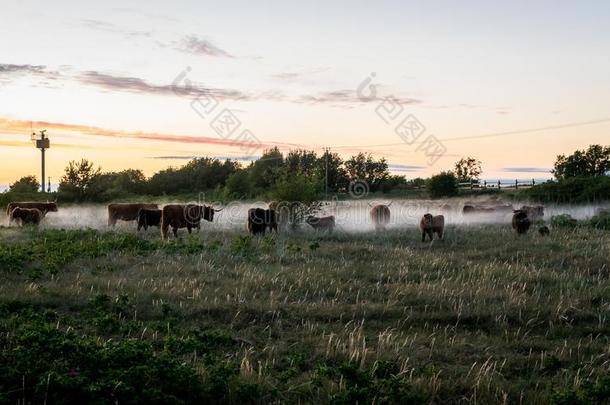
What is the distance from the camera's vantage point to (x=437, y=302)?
1016 cm

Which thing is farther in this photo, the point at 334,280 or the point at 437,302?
the point at 334,280

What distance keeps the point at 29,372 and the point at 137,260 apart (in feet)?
30.0

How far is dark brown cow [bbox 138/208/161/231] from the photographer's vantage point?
25.1m

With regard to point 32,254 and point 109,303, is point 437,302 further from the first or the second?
point 32,254

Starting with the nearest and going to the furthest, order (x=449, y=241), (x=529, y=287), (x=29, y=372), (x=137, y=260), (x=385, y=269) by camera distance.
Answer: (x=29, y=372)
(x=529, y=287)
(x=385, y=269)
(x=137, y=260)
(x=449, y=241)

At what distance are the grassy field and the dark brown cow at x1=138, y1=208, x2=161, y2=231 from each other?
8.45 meters

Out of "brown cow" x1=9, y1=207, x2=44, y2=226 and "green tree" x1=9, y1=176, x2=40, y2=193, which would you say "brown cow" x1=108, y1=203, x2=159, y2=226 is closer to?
"brown cow" x1=9, y1=207, x2=44, y2=226

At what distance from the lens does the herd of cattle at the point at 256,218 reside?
21594 millimetres

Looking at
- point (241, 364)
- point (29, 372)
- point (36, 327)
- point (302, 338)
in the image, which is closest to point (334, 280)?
point (302, 338)

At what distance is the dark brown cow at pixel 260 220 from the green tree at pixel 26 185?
40.0 metres

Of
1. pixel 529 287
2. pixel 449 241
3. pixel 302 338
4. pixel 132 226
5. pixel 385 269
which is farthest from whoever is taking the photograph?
pixel 132 226

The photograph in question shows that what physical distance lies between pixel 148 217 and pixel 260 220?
5.56 m

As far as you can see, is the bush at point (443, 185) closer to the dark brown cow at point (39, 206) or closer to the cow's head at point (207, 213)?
the cow's head at point (207, 213)

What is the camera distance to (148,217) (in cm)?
2533
